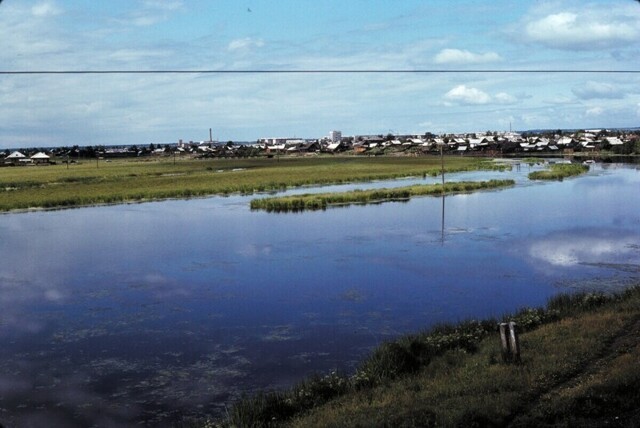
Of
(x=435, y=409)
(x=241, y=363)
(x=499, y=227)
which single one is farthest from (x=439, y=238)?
(x=435, y=409)

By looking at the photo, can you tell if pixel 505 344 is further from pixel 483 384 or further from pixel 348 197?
pixel 348 197

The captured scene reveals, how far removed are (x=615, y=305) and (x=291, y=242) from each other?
14.3m

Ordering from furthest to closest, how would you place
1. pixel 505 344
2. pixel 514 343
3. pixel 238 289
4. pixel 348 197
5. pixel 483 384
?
pixel 348 197, pixel 238 289, pixel 505 344, pixel 514 343, pixel 483 384

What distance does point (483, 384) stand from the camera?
825cm

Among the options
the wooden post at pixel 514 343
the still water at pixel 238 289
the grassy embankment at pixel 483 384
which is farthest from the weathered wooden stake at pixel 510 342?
the still water at pixel 238 289

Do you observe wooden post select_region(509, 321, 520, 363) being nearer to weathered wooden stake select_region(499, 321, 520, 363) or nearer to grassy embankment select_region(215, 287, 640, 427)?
weathered wooden stake select_region(499, 321, 520, 363)

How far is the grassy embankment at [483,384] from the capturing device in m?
6.96

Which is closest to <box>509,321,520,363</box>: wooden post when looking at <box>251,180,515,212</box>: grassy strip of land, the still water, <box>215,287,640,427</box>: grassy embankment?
<box>215,287,640,427</box>: grassy embankment

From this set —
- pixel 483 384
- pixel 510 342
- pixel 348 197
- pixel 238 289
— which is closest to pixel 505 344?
pixel 510 342

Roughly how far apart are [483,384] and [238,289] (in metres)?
10.4

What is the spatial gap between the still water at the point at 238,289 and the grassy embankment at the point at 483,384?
1386 mm

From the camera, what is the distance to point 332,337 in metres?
13.1

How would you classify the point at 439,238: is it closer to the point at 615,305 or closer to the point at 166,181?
the point at 615,305

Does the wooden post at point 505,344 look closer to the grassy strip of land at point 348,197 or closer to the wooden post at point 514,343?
the wooden post at point 514,343
